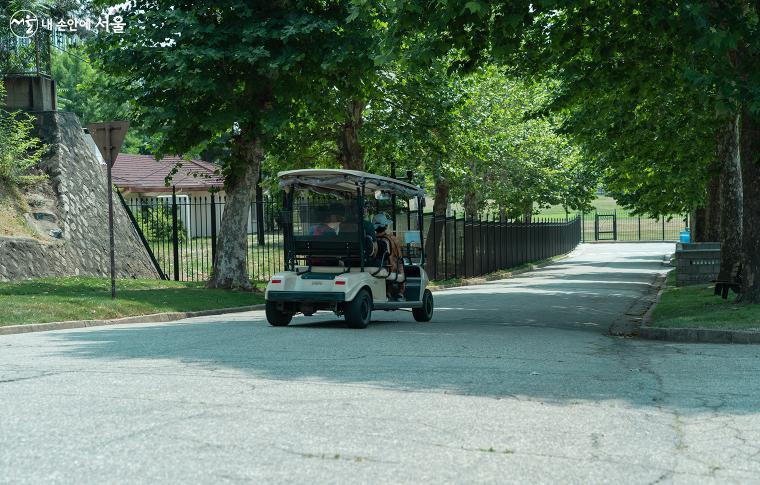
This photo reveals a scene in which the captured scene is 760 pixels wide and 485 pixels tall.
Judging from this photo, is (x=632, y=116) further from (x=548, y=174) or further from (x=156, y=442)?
(x=548, y=174)

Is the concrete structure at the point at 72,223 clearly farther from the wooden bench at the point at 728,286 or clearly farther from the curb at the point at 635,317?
the wooden bench at the point at 728,286

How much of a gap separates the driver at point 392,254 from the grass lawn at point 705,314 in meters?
4.17

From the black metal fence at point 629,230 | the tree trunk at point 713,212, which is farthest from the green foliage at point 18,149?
the black metal fence at point 629,230

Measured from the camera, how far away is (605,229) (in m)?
110

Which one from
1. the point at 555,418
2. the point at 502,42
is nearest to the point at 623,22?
the point at 502,42

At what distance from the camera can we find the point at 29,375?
900 cm

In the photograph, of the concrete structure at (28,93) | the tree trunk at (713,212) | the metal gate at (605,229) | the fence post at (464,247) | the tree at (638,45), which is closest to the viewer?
the tree at (638,45)

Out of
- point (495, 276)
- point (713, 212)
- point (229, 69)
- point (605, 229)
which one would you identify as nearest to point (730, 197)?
point (713, 212)

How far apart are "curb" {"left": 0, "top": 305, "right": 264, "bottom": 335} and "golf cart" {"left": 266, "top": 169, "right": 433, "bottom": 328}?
3120 mm

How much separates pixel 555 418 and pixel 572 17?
10999mm

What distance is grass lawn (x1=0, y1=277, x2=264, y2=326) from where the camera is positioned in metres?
15.9

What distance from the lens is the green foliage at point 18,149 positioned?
2398 centimetres

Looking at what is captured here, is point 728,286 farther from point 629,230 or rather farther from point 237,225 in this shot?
point 629,230

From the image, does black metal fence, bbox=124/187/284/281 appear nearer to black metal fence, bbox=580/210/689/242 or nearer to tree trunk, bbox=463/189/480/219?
tree trunk, bbox=463/189/480/219
